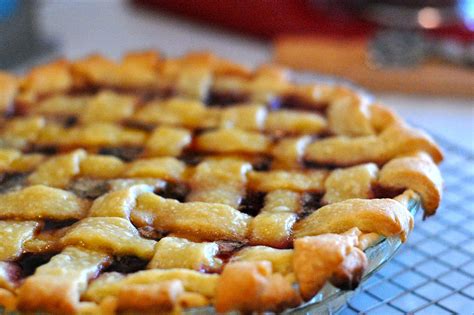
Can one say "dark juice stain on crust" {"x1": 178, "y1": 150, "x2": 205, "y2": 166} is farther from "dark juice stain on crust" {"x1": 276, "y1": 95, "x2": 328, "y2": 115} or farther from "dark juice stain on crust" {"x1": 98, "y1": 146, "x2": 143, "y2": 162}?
"dark juice stain on crust" {"x1": 276, "y1": 95, "x2": 328, "y2": 115}

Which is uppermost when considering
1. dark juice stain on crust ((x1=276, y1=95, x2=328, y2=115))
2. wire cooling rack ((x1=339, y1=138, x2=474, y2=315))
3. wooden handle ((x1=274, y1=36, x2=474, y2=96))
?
dark juice stain on crust ((x1=276, y1=95, x2=328, y2=115))

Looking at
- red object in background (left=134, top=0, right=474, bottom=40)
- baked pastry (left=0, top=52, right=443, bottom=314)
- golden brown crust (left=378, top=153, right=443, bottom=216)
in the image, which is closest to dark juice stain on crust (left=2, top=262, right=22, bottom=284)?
baked pastry (left=0, top=52, right=443, bottom=314)

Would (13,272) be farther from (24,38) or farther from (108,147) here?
(24,38)

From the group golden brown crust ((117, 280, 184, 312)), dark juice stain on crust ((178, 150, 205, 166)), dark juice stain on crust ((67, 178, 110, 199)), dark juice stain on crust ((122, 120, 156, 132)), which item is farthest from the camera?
dark juice stain on crust ((122, 120, 156, 132))

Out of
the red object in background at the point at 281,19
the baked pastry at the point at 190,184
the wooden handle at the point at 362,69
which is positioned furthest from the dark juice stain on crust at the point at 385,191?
the red object in background at the point at 281,19

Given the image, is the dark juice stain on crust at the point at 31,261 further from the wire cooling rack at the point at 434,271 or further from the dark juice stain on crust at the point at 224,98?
the dark juice stain on crust at the point at 224,98

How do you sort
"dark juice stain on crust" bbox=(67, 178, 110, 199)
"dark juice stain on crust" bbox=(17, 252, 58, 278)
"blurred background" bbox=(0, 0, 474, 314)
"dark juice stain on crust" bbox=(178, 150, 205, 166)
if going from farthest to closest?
1. "blurred background" bbox=(0, 0, 474, 314)
2. "dark juice stain on crust" bbox=(178, 150, 205, 166)
3. "dark juice stain on crust" bbox=(67, 178, 110, 199)
4. "dark juice stain on crust" bbox=(17, 252, 58, 278)

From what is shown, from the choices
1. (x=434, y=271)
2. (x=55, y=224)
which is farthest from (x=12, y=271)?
(x=434, y=271)
